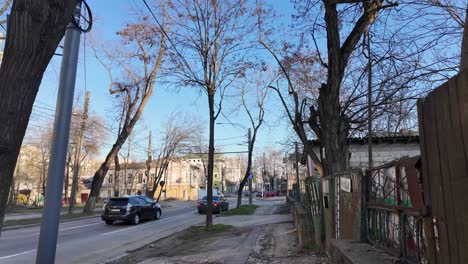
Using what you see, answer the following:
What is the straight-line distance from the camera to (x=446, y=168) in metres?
2.97

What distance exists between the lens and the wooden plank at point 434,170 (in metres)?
3.07

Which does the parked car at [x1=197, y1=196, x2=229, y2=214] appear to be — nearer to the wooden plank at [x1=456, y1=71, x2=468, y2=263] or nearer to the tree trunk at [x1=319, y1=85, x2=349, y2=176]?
the tree trunk at [x1=319, y1=85, x2=349, y2=176]

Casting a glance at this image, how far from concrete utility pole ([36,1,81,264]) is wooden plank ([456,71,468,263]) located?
495 cm

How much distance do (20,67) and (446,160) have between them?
376 centimetres

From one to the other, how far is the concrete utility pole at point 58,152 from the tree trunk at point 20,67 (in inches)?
71.7

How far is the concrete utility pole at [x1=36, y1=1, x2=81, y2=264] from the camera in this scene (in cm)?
549

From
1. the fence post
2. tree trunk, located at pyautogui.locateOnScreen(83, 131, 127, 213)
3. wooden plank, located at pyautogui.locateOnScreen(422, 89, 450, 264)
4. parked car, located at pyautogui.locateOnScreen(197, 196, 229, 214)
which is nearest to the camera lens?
wooden plank, located at pyautogui.locateOnScreen(422, 89, 450, 264)

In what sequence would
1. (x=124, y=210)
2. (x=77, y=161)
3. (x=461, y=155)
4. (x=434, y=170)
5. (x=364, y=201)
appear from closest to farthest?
(x=461, y=155) → (x=434, y=170) → (x=364, y=201) → (x=124, y=210) → (x=77, y=161)

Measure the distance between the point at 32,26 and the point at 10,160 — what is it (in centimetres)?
129

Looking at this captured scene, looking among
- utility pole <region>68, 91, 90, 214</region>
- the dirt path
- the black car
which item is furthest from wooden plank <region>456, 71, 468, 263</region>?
utility pole <region>68, 91, 90, 214</region>

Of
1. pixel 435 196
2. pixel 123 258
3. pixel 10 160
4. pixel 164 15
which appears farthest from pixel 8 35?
pixel 164 15

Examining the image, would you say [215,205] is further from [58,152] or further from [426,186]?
[426,186]

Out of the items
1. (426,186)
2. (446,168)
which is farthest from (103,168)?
(446,168)

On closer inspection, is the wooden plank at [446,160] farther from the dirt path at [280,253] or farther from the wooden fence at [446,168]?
the dirt path at [280,253]
